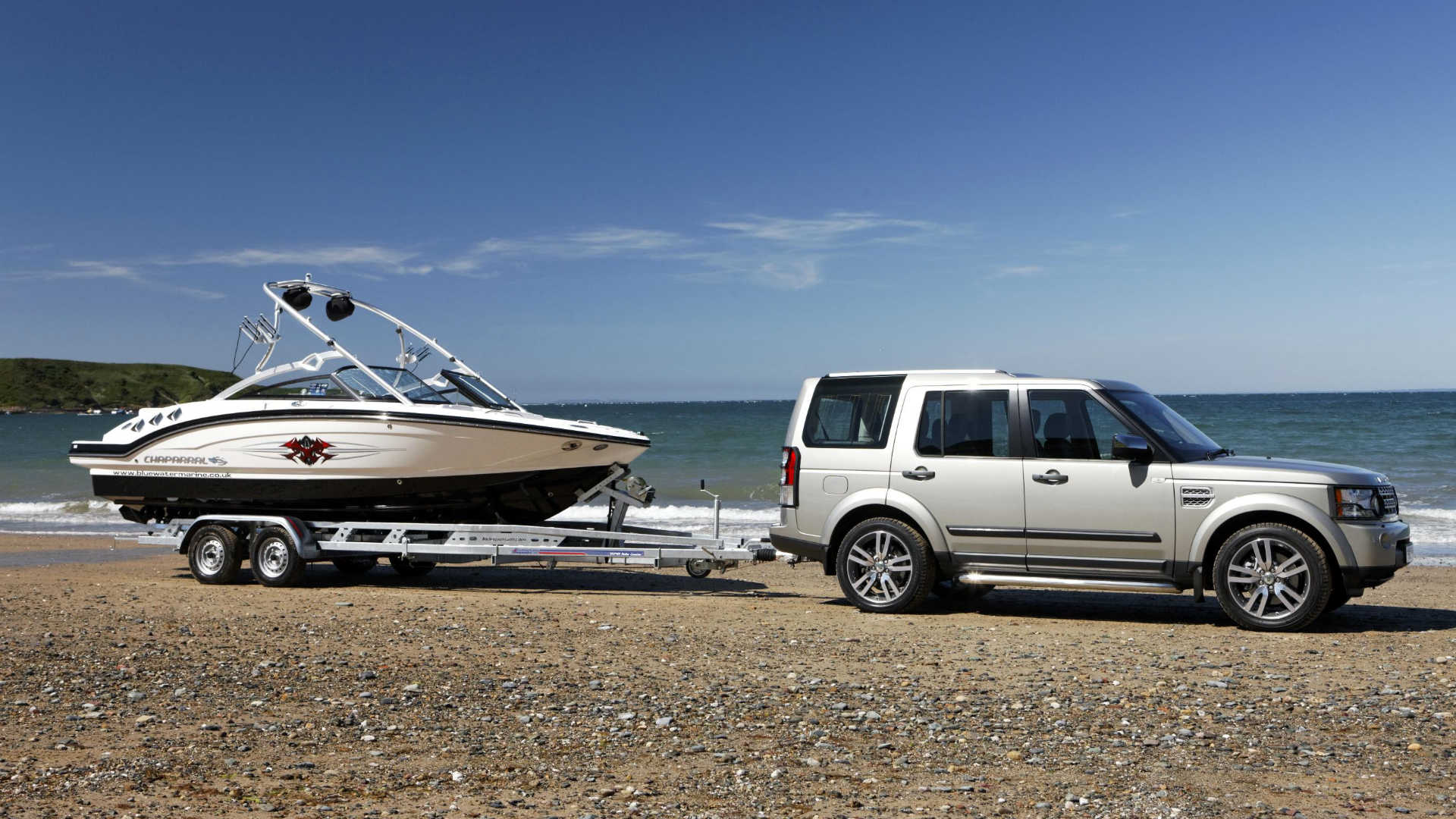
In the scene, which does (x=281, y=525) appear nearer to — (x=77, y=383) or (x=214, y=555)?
(x=214, y=555)

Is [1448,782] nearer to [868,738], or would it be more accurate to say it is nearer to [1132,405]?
[868,738]

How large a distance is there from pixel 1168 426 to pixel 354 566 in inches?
359

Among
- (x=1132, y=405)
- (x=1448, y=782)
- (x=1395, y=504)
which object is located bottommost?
(x=1448, y=782)

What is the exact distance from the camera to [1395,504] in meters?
9.21

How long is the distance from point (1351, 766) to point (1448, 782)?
38 centimetres

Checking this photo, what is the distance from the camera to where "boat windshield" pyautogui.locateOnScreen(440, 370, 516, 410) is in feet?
41.4

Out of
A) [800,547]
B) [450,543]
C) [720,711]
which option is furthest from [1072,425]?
[450,543]

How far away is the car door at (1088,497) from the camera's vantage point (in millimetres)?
9164

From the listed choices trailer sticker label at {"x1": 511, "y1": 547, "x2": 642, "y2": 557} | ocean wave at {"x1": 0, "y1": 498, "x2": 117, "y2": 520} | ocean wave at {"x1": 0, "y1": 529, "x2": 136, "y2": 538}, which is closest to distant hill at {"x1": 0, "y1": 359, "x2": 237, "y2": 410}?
ocean wave at {"x1": 0, "y1": 498, "x2": 117, "y2": 520}

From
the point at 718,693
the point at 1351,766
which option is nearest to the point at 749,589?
the point at 718,693

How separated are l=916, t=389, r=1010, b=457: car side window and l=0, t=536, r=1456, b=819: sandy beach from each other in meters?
1.44

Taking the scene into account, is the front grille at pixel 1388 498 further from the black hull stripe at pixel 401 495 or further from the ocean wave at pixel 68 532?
the ocean wave at pixel 68 532

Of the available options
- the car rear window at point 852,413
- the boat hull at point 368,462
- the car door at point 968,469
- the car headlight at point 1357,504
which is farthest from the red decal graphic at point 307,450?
the car headlight at point 1357,504

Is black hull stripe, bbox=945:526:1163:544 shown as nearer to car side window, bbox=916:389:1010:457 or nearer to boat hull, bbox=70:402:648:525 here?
car side window, bbox=916:389:1010:457
